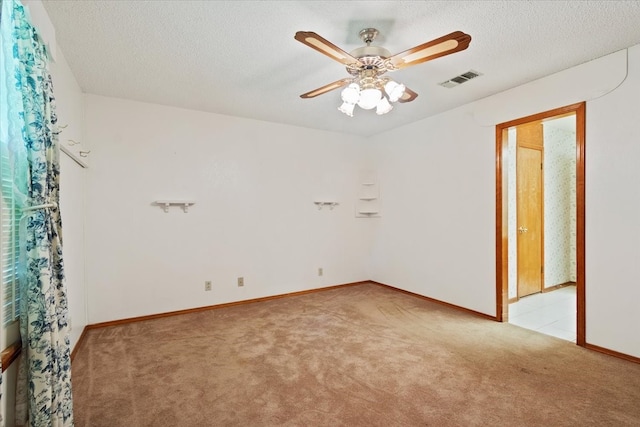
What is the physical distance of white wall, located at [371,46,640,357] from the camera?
2.53 metres

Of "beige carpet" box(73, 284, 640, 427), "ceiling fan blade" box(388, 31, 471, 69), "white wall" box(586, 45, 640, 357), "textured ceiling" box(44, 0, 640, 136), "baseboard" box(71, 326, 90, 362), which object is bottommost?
"beige carpet" box(73, 284, 640, 427)

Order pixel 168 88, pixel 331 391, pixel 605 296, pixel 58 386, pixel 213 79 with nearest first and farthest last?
pixel 58 386 → pixel 331 391 → pixel 605 296 → pixel 213 79 → pixel 168 88

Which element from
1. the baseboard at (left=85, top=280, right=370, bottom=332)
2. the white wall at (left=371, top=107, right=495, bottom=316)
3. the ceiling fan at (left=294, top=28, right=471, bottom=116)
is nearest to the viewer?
the ceiling fan at (left=294, top=28, right=471, bottom=116)

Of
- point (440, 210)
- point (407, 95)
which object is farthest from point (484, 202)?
point (407, 95)

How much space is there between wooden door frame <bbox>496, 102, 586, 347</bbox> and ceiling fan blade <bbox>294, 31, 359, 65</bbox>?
86.4 inches

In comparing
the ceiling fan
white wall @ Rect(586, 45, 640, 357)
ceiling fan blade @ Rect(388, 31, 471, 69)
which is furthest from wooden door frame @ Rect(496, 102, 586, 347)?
ceiling fan blade @ Rect(388, 31, 471, 69)

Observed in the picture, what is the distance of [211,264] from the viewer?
3.96 metres

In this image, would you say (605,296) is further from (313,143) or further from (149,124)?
(149,124)

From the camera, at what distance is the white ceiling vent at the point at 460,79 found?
9.43ft

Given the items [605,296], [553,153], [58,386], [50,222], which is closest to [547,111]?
[605,296]

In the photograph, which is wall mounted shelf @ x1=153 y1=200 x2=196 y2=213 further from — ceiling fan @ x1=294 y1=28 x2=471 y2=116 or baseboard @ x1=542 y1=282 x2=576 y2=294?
baseboard @ x1=542 y1=282 x2=576 y2=294

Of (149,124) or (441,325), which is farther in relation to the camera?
(149,124)

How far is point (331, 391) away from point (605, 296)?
2.48 metres

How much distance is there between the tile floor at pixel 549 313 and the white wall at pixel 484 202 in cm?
38
